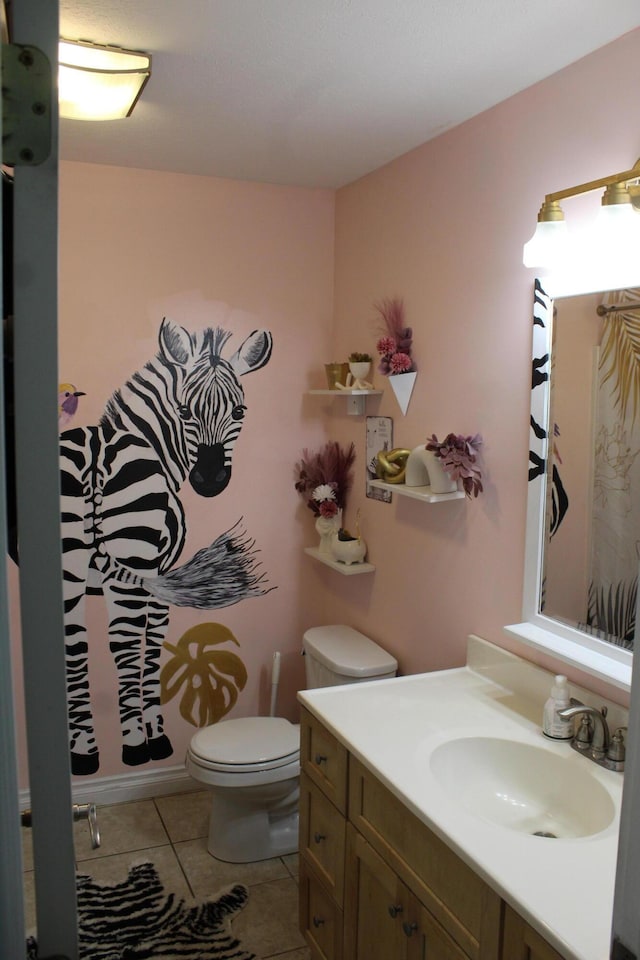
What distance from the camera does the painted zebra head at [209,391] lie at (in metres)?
3.12

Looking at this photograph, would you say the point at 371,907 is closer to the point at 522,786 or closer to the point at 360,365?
the point at 522,786

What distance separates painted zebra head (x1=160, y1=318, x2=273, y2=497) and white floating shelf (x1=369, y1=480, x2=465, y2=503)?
80 cm

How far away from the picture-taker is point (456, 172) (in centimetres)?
244

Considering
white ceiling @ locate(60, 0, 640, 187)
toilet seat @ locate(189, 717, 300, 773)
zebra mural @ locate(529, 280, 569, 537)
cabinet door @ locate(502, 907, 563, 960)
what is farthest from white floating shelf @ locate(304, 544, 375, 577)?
cabinet door @ locate(502, 907, 563, 960)

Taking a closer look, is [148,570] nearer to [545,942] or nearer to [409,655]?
[409,655]

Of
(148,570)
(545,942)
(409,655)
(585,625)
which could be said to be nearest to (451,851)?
(545,942)

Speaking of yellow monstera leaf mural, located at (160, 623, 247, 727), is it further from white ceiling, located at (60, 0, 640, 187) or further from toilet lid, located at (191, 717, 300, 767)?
white ceiling, located at (60, 0, 640, 187)

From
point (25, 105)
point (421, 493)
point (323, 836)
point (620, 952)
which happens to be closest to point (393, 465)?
point (421, 493)

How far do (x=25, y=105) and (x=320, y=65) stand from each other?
150 cm

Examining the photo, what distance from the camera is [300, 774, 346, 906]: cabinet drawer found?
6.81 feet

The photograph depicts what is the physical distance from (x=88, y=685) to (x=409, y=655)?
4.27ft

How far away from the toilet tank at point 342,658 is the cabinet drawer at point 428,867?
0.79 meters

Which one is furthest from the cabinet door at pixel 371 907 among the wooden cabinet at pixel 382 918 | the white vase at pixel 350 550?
the white vase at pixel 350 550

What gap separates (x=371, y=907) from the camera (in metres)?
1.91
